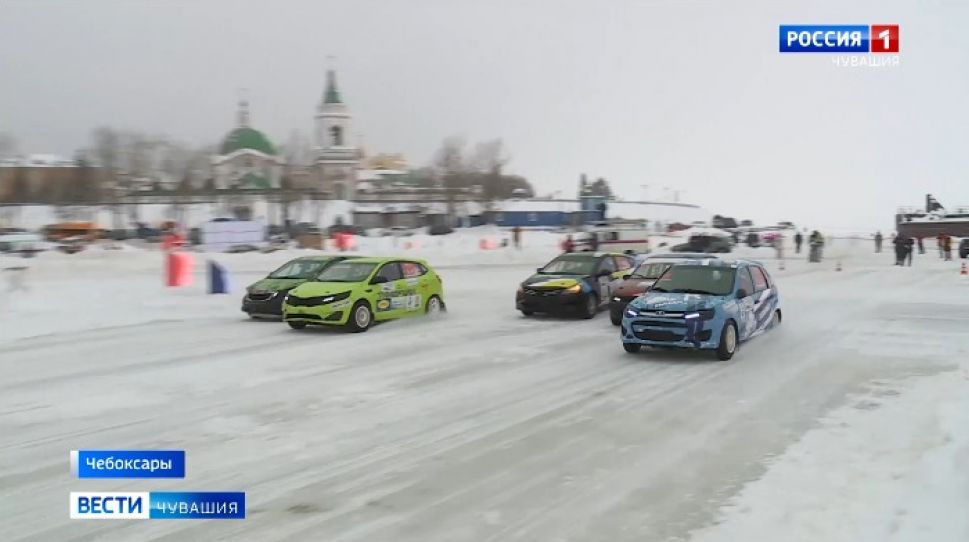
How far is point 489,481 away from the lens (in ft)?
21.5

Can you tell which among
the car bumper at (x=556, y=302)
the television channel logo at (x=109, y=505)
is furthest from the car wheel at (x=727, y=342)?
the television channel logo at (x=109, y=505)

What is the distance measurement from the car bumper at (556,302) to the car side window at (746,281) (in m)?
4.39

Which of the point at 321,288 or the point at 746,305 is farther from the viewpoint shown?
the point at 321,288

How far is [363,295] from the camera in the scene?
16406 millimetres

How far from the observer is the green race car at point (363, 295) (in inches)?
624

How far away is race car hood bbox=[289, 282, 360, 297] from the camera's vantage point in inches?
633

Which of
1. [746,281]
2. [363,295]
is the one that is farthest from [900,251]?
[363,295]

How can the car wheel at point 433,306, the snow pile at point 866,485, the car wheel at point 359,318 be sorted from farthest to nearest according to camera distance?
the car wheel at point 433,306 → the car wheel at point 359,318 → the snow pile at point 866,485

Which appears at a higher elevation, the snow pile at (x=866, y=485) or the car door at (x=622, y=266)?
the car door at (x=622, y=266)

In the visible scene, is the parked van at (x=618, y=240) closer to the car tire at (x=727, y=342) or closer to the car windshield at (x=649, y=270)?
the car windshield at (x=649, y=270)

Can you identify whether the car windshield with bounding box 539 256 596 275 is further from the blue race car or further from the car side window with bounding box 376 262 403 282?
the blue race car

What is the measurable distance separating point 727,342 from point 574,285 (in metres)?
5.84

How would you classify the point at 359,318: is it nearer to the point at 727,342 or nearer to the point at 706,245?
the point at 727,342

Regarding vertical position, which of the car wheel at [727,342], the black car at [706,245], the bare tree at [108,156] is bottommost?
the car wheel at [727,342]
